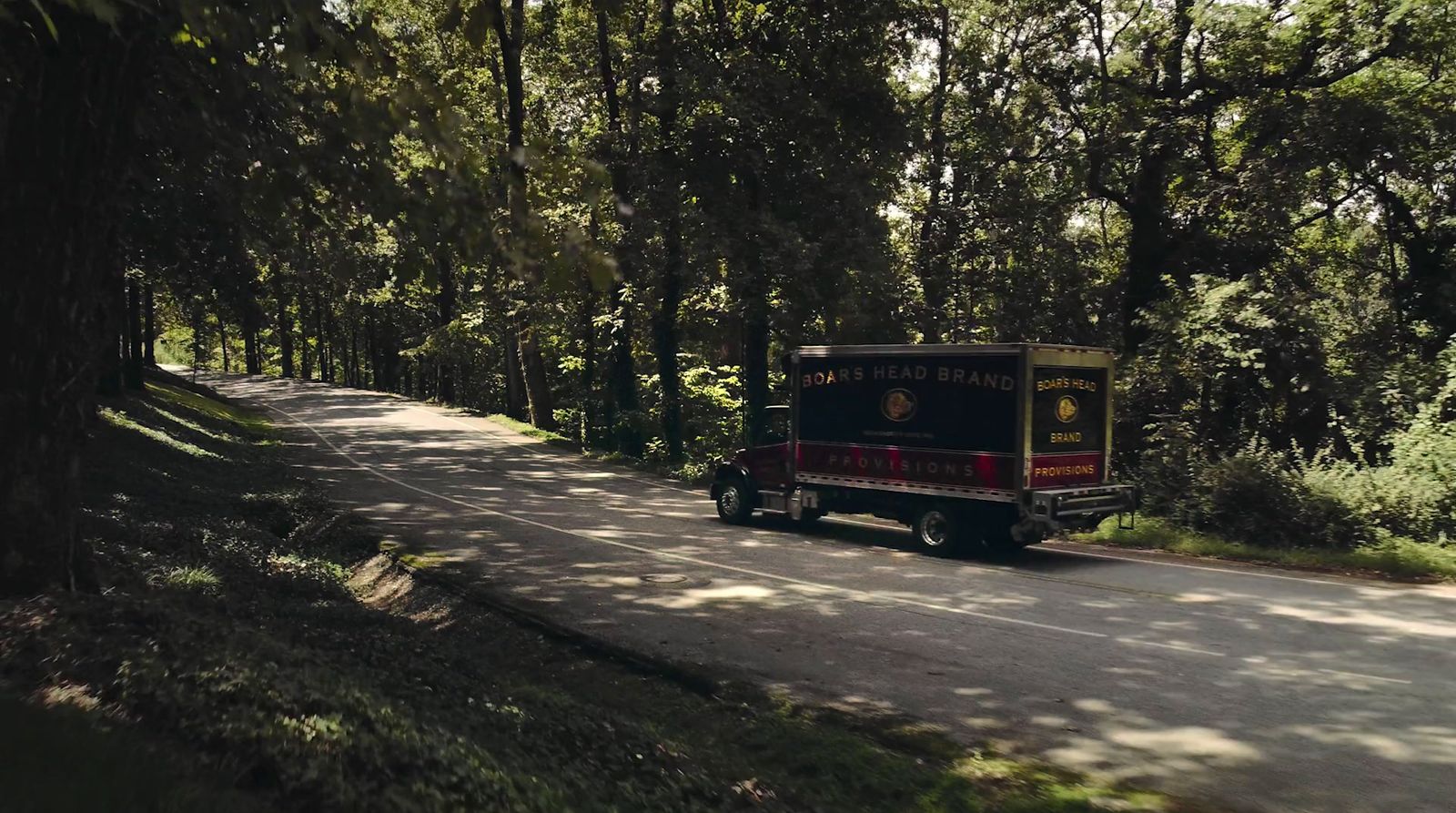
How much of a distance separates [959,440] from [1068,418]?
64.9 inches

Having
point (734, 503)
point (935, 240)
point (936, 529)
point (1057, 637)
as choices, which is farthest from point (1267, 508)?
point (935, 240)

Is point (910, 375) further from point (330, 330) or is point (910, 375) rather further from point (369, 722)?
point (330, 330)

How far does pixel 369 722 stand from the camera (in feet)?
14.9

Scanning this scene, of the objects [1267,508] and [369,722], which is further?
[1267,508]

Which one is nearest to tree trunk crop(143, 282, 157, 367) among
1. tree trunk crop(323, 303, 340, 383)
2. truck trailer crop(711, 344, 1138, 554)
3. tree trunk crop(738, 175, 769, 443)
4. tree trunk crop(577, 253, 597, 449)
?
tree trunk crop(323, 303, 340, 383)

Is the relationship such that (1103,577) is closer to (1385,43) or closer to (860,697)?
(860,697)

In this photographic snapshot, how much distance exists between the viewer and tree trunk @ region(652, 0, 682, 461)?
81.3 feet

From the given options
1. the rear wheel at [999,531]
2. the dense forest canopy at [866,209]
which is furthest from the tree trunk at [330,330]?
the rear wheel at [999,531]

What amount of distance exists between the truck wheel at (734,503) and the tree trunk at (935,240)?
39.7 feet

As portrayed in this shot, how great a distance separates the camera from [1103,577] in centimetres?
1291

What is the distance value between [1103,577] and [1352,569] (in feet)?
11.4

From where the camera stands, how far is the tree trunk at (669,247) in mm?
24766

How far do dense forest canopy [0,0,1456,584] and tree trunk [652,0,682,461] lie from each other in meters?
0.11

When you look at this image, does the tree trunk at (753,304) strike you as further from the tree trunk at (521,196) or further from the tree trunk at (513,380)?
the tree trunk at (513,380)
